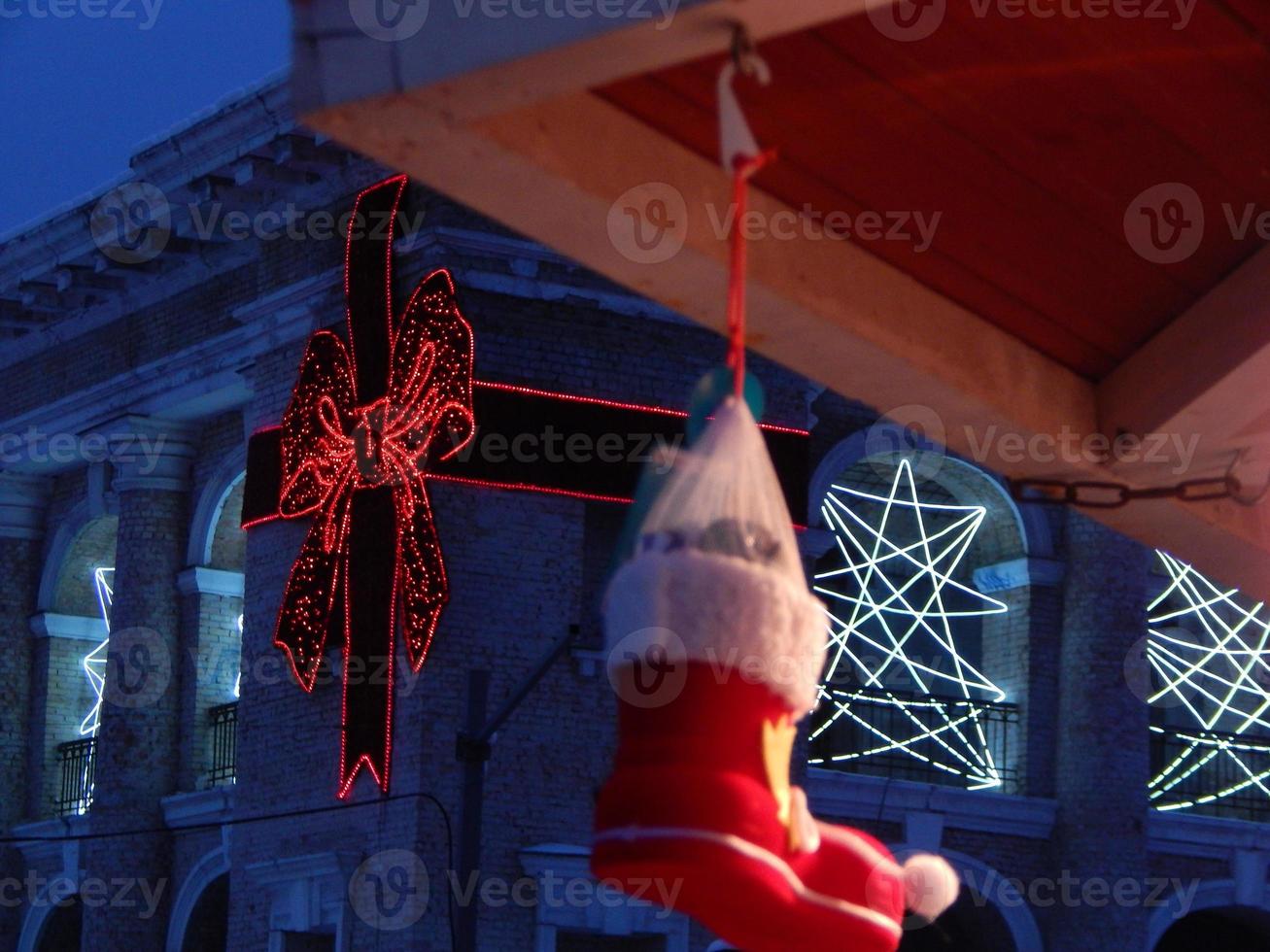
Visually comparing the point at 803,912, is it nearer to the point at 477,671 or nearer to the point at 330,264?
the point at 477,671

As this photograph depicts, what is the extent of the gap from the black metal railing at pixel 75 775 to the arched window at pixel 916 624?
7.45 meters

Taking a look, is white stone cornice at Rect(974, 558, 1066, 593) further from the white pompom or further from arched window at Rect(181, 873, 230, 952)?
the white pompom

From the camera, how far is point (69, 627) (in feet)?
70.9

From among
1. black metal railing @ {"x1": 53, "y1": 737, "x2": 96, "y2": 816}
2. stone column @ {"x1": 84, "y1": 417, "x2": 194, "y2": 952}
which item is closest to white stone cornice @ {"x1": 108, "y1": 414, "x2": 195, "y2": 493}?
stone column @ {"x1": 84, "y1": 417, "x2": 194, "y2": 952}

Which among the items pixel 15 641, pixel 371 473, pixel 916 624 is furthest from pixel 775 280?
pixel 15 641

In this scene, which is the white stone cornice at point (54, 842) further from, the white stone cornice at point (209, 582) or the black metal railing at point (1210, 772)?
the black metal railing at point (1210, 772)

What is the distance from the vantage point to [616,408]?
16.6 m

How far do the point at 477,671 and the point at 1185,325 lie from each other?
8908mm

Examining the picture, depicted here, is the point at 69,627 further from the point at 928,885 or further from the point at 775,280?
the point at 928,885

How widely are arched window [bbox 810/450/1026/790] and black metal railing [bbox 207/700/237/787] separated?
5.31 metres

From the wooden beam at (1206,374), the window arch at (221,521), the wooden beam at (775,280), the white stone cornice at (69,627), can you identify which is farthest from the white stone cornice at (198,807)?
the wooden beam at (1206,374)

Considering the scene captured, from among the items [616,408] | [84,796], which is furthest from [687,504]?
[84,796]

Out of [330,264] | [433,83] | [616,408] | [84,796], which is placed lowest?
[84,796]

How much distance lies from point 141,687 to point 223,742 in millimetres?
938
